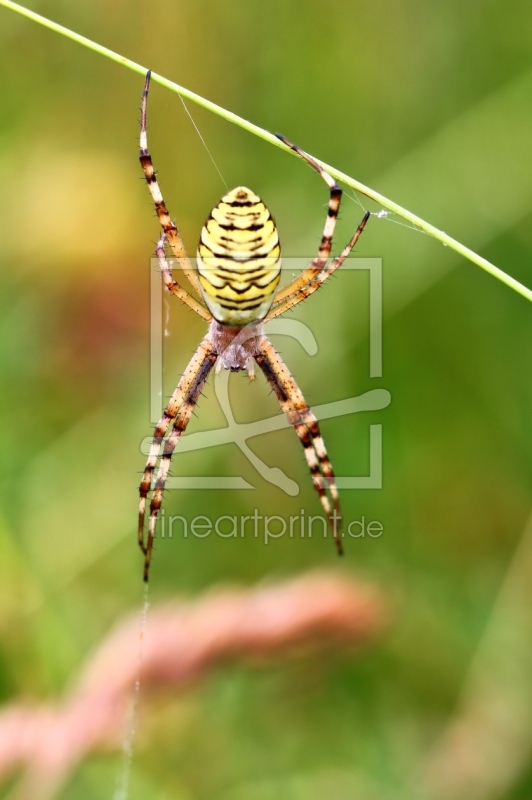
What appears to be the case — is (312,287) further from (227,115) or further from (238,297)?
(227,115)

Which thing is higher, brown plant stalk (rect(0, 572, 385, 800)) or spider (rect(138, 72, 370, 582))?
spider (rect(138, 72, 370, 582))

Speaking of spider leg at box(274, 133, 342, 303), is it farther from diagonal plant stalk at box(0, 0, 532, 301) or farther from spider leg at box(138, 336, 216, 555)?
spider leg at box(138, 336, 216, 555)

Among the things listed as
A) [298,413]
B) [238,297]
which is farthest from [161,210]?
[298,413]

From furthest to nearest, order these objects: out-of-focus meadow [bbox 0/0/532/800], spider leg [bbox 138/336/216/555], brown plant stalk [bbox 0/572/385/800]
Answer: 1. out-of-focus meadow [bbox 0/0/532/800]
2. spider leg [bbox 138/336/216/555]
3. brown plant stalk [bbox 0/572/385/800]

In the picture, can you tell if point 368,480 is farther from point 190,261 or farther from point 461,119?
point 461,119

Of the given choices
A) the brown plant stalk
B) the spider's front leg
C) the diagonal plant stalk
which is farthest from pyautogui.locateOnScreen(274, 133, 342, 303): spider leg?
the brown plant stalk

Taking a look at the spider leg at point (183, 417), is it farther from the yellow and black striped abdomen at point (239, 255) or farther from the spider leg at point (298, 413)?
the yellow and black striped abdomen at point (239, 255)
